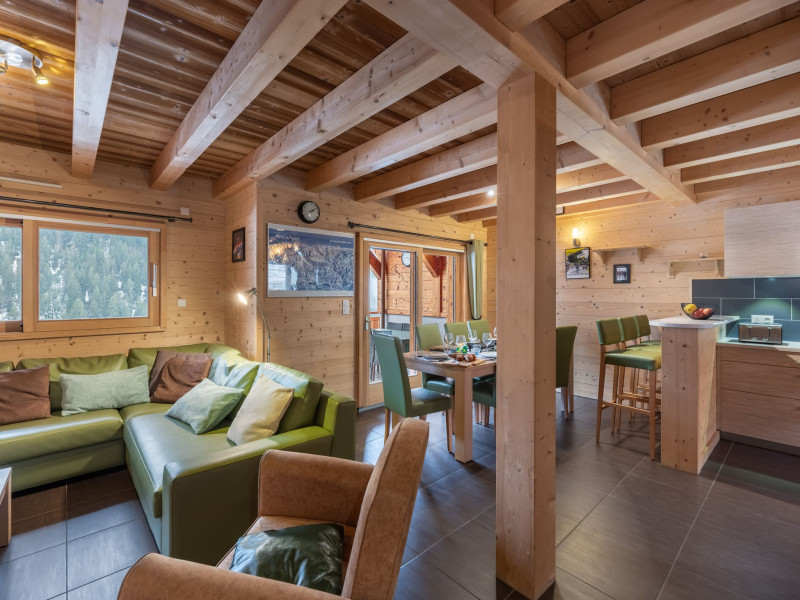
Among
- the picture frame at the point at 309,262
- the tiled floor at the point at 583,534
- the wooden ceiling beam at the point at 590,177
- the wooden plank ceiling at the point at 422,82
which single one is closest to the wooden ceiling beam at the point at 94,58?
the wooden plank ceiling at the point at 422,82

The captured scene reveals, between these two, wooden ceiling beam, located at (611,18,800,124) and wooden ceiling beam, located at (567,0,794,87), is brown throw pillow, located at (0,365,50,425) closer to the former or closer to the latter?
wooden ceiling beam, located at (567,0,794,87)

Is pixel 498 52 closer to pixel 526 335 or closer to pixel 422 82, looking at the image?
pixel 422 82

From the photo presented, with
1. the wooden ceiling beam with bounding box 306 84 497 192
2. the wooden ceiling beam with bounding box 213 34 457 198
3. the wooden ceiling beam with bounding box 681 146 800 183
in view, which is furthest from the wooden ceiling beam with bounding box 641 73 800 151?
the wooden ceiling beam with bounding box 213 34 457 198

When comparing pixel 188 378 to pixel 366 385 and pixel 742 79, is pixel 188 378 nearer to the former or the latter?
pixel 366 385

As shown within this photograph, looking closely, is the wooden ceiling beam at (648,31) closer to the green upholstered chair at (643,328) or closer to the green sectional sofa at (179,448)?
the green sectional sofa at (179,448)

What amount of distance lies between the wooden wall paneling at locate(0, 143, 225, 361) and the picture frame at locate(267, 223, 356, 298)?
823mm

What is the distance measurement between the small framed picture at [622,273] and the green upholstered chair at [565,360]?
4.28 ft

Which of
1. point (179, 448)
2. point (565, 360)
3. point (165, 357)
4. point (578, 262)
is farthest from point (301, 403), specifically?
point (578, 262)

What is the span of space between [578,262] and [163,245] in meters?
4.73

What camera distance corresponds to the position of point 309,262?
3912mm

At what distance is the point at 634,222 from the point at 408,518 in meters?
4.56

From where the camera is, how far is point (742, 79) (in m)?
1.81

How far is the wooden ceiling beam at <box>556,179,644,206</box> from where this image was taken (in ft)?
12.3

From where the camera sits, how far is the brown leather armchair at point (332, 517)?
955 millimetres
